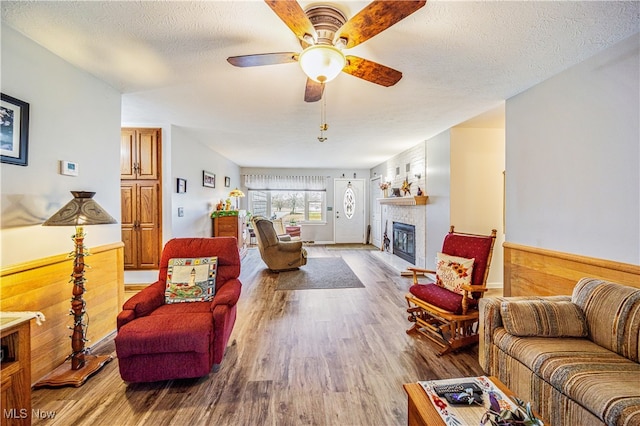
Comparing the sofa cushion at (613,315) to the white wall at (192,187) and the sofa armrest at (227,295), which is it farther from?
the white wall at (192,187)

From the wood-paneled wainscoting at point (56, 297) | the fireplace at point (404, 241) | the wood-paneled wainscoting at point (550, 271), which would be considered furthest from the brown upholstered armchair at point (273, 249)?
the wood-paneled wainscoting at point (550, 271)

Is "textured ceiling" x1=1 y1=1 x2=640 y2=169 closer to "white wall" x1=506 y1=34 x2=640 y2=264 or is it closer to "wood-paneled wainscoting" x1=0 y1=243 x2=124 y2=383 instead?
"white wall" x1=506 y1=34 x2=640 y2=264

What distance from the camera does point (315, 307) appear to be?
3.26 meters

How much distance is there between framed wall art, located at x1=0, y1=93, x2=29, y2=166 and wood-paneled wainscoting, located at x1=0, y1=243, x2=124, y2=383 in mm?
→ 715

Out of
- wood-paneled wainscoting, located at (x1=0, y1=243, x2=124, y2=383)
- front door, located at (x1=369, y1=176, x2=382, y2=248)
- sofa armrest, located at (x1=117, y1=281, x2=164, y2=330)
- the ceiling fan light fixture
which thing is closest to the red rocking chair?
the ceiling fan light fixture

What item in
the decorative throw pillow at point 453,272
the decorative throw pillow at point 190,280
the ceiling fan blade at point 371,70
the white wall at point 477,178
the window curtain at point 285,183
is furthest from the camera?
the window curtain at point 285,183

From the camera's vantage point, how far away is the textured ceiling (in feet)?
5.16

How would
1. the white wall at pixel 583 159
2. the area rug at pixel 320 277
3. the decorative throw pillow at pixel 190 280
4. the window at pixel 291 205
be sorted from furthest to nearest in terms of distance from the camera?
the window at pixel 291 205 < the area rug at pixel 320 277 < the decorative throw pillow at pixel 190 280 < the white wall at pixel 583 159

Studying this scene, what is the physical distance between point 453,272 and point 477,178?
204 centimetres

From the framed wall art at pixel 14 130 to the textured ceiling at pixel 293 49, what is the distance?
1.67ft

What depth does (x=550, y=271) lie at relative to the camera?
2379 mm

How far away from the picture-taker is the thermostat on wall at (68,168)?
6.83 feet

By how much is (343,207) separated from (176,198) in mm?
5147

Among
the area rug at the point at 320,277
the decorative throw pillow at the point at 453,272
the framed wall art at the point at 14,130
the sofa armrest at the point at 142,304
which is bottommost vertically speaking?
the area rug at the point at 320,277
